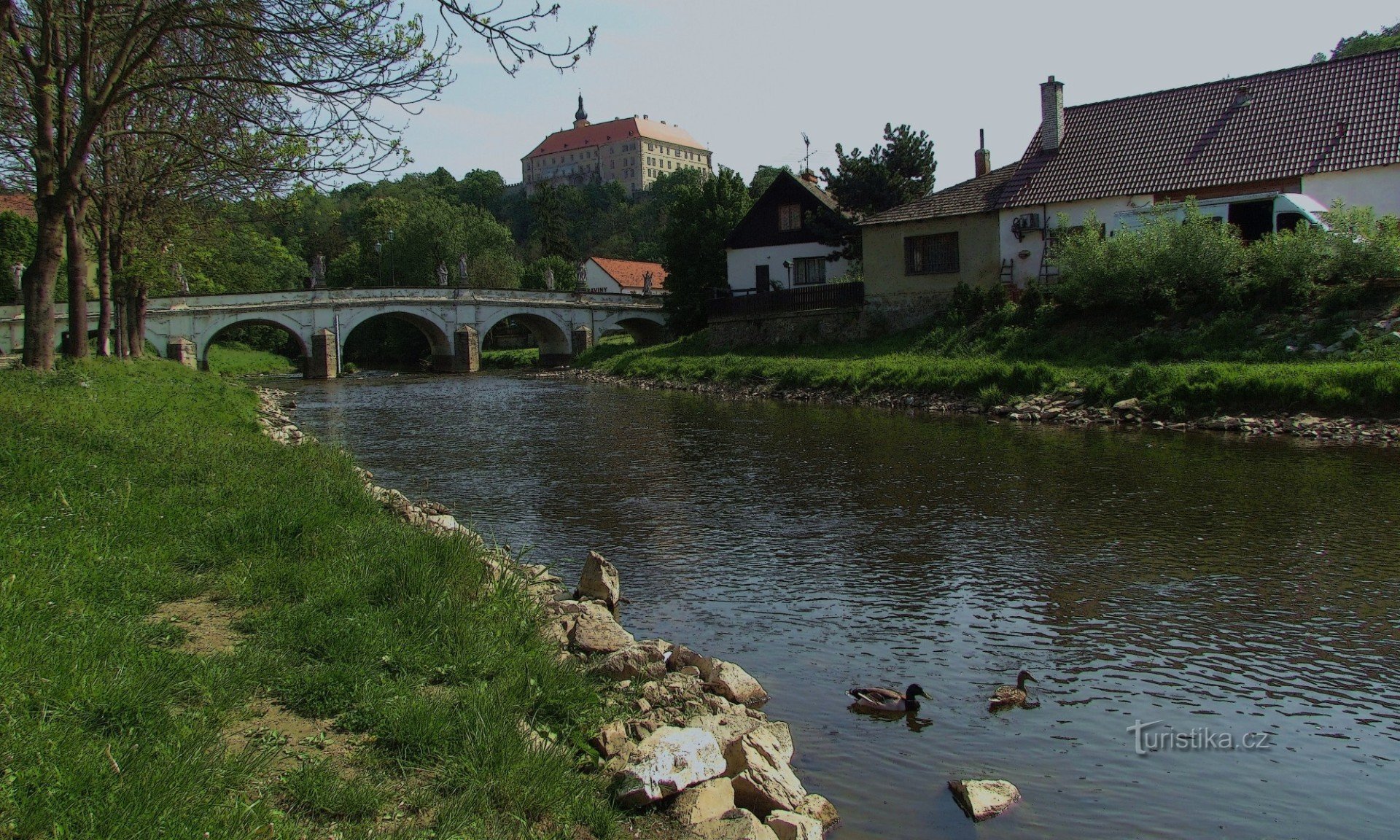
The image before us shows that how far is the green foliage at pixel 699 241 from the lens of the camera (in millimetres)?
52844

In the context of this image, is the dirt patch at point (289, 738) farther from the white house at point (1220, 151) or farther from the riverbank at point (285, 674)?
the white house at point (1220, 151)

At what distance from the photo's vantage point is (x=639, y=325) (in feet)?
229

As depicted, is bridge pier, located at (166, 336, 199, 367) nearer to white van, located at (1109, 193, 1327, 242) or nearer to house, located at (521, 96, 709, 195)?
white van, located at (1109, 193, 1327, 242)

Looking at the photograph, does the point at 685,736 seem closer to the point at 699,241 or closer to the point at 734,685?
the point at 734,685

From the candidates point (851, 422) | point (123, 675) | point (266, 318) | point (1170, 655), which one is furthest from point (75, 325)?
point (266, 318)

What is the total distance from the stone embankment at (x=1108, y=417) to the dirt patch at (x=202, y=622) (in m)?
18.1

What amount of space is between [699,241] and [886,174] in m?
13.5

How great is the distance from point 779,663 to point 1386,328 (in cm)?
1926

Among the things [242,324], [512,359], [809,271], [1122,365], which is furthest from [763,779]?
[512,359]

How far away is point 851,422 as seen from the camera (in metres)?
23.5

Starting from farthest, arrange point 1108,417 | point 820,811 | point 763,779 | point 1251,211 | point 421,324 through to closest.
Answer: point 421,324
point 1251,211
point 1108,417
point 820,811
point 763,779

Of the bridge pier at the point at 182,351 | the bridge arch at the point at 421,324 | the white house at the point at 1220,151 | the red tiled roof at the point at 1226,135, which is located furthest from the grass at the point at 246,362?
the red tiled roof at the point at 1226,135

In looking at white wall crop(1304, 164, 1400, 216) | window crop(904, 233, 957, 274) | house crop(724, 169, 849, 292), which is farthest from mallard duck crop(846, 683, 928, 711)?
house crop(724, 169, 849, 292)

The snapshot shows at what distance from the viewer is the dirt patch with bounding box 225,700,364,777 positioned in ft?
14.9
